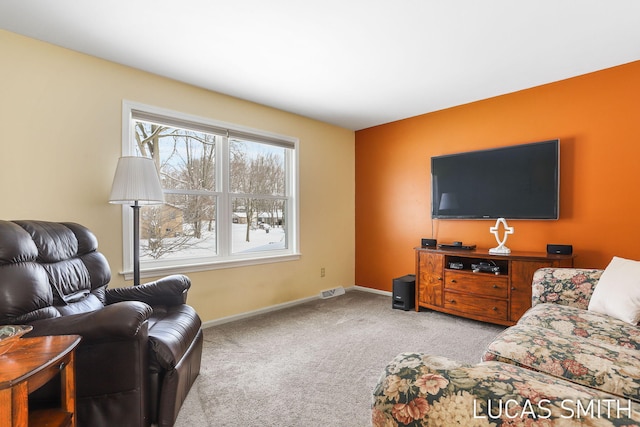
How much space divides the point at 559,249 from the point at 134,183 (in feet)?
12.2

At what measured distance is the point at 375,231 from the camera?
467cm

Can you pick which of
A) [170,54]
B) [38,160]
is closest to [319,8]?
[170,54]

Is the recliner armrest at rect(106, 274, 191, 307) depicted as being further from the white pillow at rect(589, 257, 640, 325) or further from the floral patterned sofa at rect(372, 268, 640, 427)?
the white pillow at rect(589, 257, 640, 325)

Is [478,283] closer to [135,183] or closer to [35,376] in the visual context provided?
[135,183]

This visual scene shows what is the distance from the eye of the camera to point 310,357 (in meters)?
2.51

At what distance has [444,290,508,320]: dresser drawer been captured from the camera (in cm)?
308

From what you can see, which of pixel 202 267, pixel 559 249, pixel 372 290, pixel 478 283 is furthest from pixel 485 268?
pixel 202 267

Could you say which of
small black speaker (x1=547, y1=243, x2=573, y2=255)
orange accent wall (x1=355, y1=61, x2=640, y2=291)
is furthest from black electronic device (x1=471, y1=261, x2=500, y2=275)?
small black speaker (x1=547, y1=243, x2=573, y2=255)

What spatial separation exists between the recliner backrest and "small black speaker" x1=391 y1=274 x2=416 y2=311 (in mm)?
2916

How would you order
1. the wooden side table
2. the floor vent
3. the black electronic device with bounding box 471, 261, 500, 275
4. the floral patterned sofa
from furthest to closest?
1. the floor vent
2. the black electronic device with bounding box 471, 261, 500, 275
3. the wooden side table
4. the floral patterned sofa

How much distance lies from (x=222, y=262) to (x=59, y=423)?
210 centimetres

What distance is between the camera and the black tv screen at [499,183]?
3090mm

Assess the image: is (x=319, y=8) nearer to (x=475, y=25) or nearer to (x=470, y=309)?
(x=475, y=25)

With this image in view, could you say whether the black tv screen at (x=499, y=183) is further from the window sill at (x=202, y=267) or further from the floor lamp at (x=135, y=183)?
the floor lamp at (x=135, y=183)
